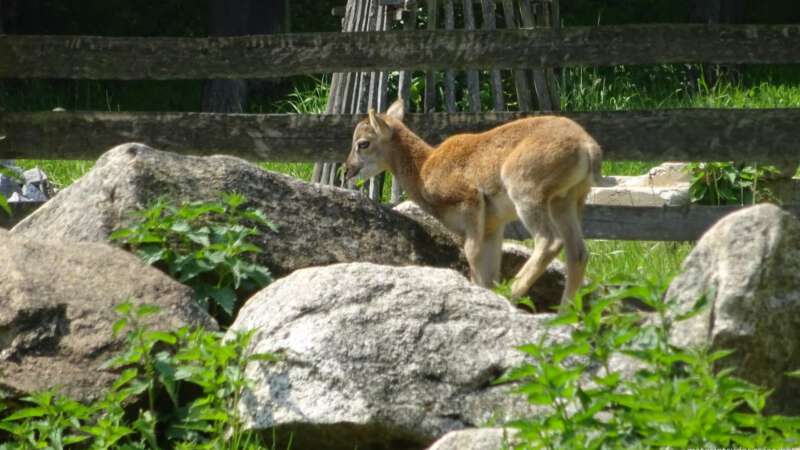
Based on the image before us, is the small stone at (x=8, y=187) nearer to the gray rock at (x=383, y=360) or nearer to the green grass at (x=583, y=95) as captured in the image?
the green grass at (x=583, y=95)

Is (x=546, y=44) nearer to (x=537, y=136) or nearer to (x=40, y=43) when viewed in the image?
(x=537, y=136)

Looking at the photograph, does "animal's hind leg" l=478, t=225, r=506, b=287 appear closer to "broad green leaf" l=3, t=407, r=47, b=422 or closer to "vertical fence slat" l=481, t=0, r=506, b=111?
"broad green leaf" l=3, t=407, r=47, b=422

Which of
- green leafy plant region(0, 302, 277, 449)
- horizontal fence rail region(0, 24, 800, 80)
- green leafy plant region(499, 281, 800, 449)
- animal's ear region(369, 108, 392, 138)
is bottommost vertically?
green leafy plant region(0, 302, 277, 449)

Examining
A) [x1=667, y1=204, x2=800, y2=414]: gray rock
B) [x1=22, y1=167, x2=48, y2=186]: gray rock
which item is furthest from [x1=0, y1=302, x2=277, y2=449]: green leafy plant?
[x1=22, y1=167, x2=48, y2=186]: gray rock

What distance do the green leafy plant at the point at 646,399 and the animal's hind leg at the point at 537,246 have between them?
2.69 meters

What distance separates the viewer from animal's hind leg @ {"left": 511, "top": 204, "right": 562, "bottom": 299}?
749 centimetres

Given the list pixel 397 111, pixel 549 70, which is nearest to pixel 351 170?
pixel 397 111

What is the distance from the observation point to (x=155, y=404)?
5578 mm

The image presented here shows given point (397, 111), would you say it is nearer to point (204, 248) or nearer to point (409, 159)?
point (409, 159)

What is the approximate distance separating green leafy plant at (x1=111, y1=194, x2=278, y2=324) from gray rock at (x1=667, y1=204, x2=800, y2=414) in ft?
6.78

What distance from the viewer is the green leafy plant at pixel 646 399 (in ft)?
13.6

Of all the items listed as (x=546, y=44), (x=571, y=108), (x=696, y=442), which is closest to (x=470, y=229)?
(x=546, y=44)

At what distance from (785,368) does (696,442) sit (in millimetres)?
1103

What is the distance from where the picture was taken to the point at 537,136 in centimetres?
786
